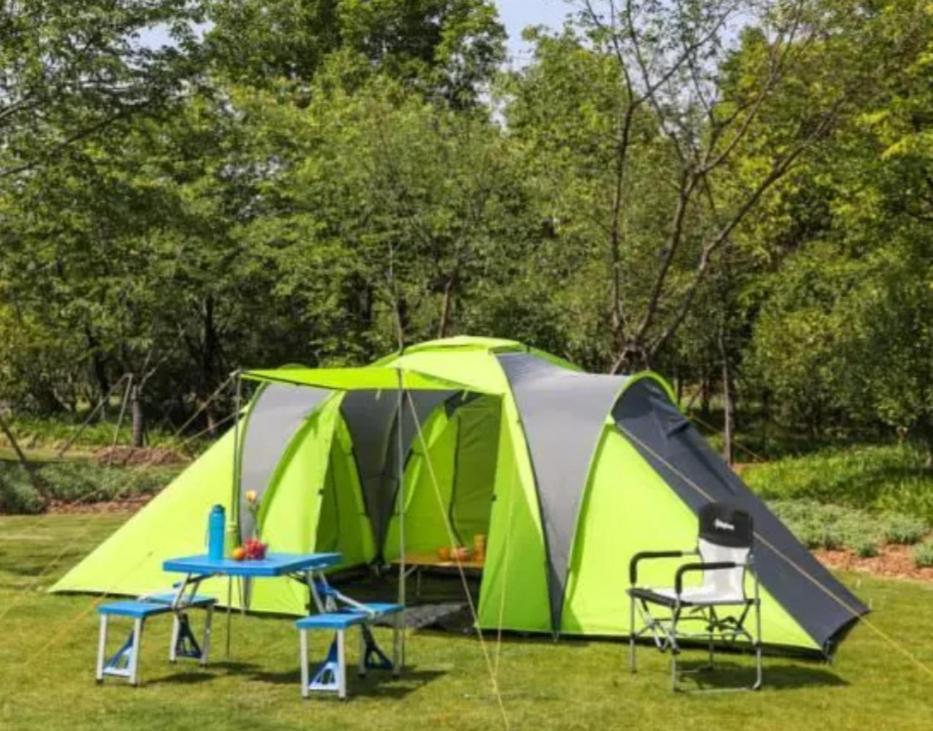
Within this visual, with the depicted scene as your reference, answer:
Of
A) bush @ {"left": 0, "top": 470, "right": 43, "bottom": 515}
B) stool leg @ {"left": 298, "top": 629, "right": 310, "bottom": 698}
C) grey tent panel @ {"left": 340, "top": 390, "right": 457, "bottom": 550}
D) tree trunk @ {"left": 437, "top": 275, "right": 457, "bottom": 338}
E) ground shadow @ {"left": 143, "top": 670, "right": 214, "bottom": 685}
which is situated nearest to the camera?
stool leg @ {"left": 298, "top": 629, "right": 310, "bottom": 698}

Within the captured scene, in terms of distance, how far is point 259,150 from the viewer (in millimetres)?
21891

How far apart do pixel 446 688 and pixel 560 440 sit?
6.88 ft

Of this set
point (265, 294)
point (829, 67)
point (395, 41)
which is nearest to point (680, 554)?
point (829, 67)

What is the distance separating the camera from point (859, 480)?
14797 mm

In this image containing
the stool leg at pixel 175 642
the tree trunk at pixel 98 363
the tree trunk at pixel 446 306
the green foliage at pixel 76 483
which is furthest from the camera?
the tree trunk at pixel 98 363

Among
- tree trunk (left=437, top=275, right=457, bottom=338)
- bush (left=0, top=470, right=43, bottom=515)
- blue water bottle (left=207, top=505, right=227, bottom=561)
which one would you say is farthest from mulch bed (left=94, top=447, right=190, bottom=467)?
blue water bottle (left=207, top=505, right=227, bottom=561)

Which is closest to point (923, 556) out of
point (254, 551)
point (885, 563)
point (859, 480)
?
point (885, 563)

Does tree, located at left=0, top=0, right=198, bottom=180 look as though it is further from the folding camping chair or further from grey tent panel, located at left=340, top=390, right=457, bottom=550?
the folding camping chair

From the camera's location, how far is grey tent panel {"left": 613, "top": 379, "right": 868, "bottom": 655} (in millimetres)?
7281

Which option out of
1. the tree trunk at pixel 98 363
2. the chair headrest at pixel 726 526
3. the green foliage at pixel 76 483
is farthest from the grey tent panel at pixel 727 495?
the tree trunk at pixel 98 363

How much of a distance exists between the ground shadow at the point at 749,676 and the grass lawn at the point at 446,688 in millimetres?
20

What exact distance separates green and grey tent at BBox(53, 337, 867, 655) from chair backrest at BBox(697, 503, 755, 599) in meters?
0.49

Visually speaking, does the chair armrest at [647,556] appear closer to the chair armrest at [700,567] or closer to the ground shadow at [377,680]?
the chair armrest at [700,567]

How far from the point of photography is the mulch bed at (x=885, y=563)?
10.3m
